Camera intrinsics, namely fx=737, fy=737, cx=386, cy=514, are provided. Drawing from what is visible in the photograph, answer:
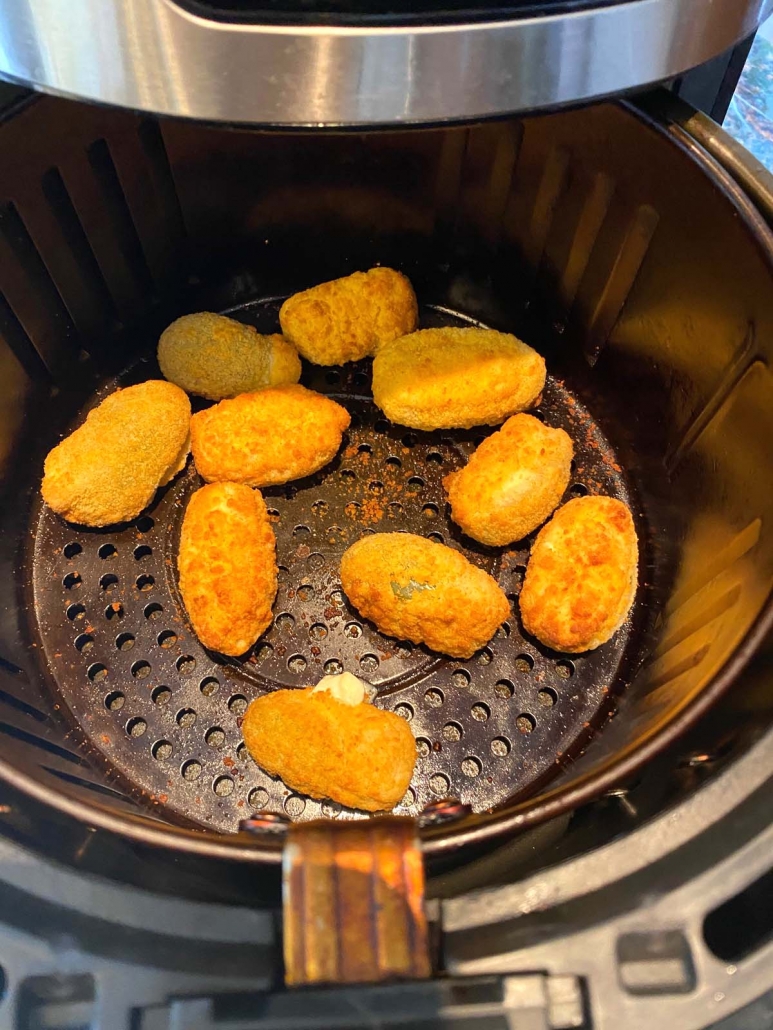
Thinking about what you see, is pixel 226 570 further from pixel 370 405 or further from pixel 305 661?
pixel 370 405

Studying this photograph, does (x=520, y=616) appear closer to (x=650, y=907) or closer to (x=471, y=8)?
(x=650, y=907)

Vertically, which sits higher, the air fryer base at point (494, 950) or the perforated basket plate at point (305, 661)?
the air fryer base at point (494, 950)

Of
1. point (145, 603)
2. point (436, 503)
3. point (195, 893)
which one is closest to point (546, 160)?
point (436, 503)

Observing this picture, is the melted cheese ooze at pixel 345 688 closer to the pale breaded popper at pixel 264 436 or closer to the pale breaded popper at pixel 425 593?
the pale breaded popper at pixel 425 593

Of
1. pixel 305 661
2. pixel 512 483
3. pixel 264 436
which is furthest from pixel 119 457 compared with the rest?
pixel 512 483

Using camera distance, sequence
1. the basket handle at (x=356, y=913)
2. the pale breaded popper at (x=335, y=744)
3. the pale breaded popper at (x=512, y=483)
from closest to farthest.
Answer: the basket handle at (x=356, y=913) → the pale breaded popper at (x=335, y=744) → the pale breaded popper at (x=512, y=483)

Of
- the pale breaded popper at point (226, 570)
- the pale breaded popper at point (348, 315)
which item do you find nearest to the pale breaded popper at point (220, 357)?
the pale breaded popper at point (348, 315)
